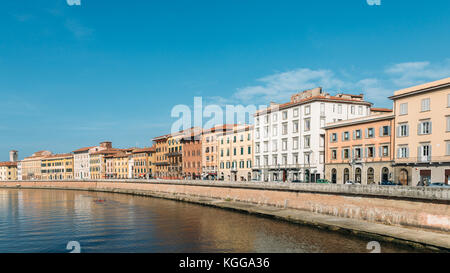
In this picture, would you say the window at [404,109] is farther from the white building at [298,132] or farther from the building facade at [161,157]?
the building facade at [161,157]

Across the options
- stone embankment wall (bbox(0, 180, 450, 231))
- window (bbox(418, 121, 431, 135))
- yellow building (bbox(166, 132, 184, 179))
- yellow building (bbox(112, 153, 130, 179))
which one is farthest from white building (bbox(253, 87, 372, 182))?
yellow building (bbox(112, 153, 130, 179))

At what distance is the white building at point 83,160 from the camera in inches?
6407

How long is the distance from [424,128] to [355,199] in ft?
60.1

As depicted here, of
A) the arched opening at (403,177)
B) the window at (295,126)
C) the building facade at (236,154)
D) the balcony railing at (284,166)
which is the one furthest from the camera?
the building facade at (236,154)

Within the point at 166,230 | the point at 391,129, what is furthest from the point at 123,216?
Answer: the point at 391,129

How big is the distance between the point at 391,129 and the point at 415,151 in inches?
208

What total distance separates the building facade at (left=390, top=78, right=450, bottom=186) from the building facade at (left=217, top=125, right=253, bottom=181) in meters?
37.5

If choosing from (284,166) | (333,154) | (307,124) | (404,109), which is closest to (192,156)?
(284,166)

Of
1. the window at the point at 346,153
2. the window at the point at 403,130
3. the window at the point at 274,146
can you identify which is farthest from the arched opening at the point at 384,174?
the window at the point at 274,146

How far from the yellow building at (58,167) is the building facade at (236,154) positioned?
11122cm

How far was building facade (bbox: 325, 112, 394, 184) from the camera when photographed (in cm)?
5312

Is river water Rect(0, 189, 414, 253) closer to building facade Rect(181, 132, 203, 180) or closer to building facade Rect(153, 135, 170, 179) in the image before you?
building facade Rect(181, 132, 203, 180)

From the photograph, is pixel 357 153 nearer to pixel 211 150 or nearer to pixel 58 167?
pixel 211 150
